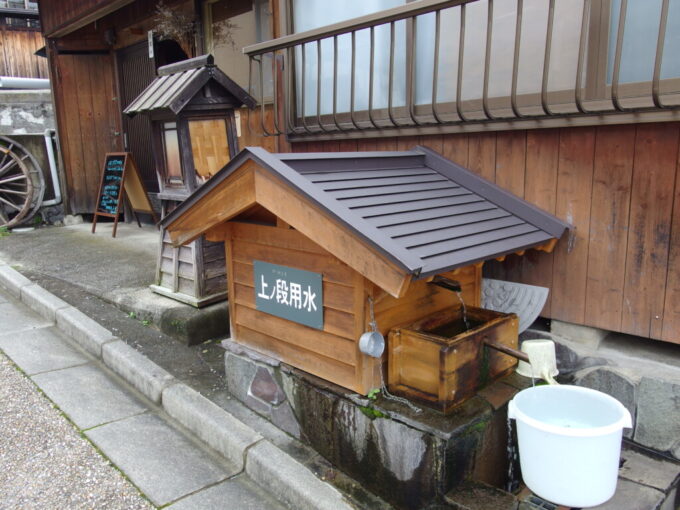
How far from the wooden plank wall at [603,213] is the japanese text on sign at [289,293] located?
1361mm

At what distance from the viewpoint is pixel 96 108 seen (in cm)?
1002

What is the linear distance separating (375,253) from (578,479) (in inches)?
52.7

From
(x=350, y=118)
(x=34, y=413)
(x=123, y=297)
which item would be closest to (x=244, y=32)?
(x=350, y=118)

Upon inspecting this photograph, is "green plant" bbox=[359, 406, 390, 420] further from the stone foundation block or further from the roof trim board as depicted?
the roof trim board

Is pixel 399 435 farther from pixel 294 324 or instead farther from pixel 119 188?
pixel 119 188

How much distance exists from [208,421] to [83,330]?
2.25 metres

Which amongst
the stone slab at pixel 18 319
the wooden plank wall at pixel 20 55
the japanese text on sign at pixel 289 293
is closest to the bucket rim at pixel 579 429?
the japanese text on sign at pixel 289 293

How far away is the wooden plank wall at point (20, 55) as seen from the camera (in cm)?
1539

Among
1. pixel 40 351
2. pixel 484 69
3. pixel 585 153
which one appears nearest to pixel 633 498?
pixel 585 153

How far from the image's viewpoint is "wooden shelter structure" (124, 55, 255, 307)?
181 inches

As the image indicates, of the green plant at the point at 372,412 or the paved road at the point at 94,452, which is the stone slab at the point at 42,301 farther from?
the green plant at the point at 372,412

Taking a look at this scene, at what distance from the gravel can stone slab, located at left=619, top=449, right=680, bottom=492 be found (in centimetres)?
261

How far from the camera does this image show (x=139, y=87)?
30.3 ft

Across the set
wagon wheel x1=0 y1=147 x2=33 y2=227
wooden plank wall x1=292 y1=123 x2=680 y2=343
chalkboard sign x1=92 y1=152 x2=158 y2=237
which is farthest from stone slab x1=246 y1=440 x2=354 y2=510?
wagon wheel x1=0 y1=147 x2=33 y2=227
